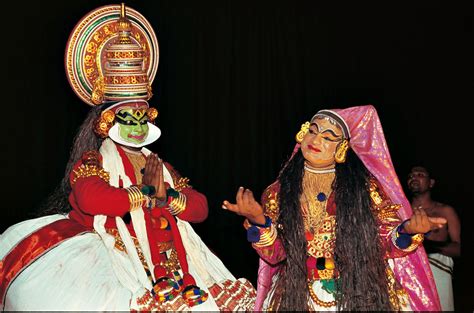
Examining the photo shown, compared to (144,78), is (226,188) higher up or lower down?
lower down

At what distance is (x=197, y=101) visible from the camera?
10.9 m

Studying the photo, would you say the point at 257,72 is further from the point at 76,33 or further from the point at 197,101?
the point at 76,33

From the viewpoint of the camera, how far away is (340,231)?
27.5ft

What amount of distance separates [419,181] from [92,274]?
277 cm

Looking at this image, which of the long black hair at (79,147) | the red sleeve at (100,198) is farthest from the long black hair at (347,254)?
the long black hair at (79,147)

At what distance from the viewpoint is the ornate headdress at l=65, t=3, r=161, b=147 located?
29.1 ft

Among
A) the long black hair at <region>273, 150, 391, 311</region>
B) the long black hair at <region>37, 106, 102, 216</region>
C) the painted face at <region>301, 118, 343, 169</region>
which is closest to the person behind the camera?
the long black hair at <region>273, 150, 391, 311</region>

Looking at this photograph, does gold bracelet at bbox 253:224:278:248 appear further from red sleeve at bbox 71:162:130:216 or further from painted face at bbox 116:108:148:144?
painted face at bbox 116:108:148:144

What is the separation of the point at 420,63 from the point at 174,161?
75.1 inches

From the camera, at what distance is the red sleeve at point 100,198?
28.0ft

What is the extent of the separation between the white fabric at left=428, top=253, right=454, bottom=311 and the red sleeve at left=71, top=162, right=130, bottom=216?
233cm

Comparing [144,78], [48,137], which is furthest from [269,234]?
[48,137]

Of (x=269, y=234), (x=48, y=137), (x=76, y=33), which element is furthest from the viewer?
(x=48, y=137)

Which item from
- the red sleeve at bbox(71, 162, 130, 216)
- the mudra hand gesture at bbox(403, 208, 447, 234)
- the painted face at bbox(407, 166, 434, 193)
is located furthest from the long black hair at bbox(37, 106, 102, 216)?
A: the painted face at bbox(407, 166, 434, 193)
